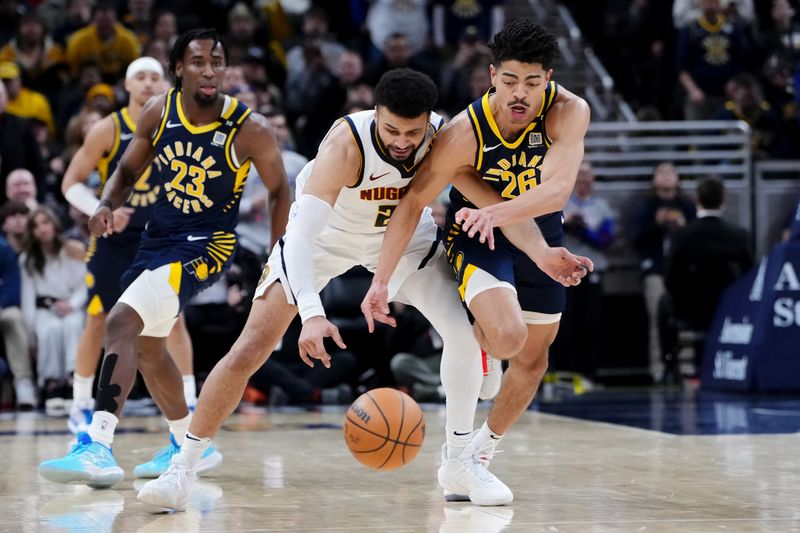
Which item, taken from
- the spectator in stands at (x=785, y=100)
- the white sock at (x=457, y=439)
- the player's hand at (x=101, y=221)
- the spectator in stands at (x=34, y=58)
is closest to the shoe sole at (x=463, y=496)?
the white sock at (x=457, y=439)

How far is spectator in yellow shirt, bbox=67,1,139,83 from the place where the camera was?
12984 millimetres

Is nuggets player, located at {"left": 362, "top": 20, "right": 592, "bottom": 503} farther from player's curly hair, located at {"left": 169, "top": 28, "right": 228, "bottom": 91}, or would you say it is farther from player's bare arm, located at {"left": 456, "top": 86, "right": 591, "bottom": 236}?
player's curly hair, located at {"left": 169, "top": 28, "right": 228, "bottom": 91}

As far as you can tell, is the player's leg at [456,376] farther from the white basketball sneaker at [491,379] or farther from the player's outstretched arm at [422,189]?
the white basketball sneaker at [491,379]

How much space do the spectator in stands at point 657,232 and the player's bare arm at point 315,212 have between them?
7.67m

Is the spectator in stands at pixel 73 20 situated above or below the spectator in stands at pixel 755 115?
above

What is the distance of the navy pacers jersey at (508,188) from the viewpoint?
17.8ft

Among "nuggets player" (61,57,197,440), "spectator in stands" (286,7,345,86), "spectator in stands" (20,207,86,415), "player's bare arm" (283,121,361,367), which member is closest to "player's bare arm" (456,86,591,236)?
"player's bare arm" (283,121,361,367)

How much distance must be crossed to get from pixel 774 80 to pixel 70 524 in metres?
11.9

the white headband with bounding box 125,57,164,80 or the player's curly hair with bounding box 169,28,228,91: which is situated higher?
Result: the white headband with bounding box 125,57,164,80

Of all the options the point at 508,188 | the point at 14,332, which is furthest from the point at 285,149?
the point at 508,188

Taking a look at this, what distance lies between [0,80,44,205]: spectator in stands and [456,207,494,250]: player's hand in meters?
7.35

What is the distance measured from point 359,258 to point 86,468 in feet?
5.01

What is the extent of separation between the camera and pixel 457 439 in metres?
5.51

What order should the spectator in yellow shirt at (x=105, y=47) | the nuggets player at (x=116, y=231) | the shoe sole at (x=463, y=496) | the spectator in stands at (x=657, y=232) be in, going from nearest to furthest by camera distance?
the shoe sole at (x=463, y=496), the nuggets player at (x=116, y=231), the spectator in stands at (x=657, y=232), the spectator in yellow shirt at (x=105, y=47)
